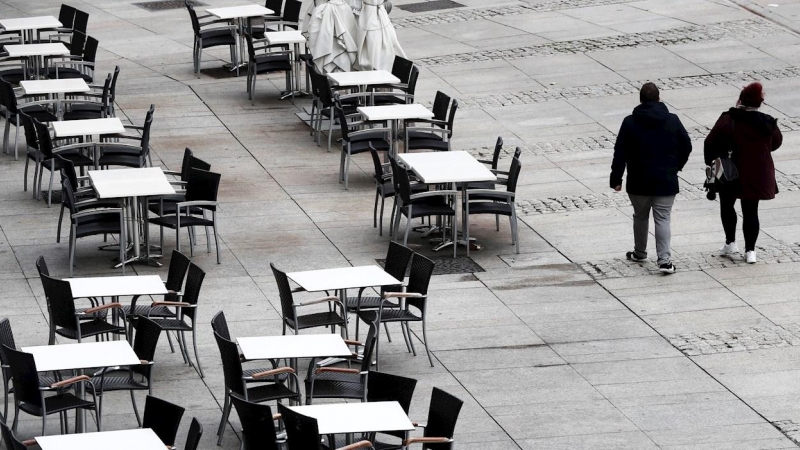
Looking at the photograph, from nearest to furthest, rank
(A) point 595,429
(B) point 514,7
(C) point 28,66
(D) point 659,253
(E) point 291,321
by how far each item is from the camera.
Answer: (A) point 595,429, (E) point 291,321, (D) point 659,253, (C) point 28,66, (B) point 514,7

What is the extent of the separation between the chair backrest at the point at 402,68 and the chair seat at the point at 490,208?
4.96 metres

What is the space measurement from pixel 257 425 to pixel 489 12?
757 inches

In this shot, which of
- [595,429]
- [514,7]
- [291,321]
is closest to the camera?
[595,429]

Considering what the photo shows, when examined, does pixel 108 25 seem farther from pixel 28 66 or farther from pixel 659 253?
pixel 659 253

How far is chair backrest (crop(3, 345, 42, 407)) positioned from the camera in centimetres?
1023

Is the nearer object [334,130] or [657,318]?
[657,318]

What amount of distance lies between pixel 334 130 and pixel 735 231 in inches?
291

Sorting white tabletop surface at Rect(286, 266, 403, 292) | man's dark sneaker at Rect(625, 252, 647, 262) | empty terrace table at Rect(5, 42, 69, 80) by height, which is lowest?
empty terrace table at Rect(5, 42, 69, 80)

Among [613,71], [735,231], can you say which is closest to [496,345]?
[735,231]

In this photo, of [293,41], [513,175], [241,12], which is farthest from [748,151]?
[241,12]

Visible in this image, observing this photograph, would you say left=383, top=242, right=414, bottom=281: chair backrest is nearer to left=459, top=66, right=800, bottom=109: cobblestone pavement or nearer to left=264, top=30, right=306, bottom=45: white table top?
left=459, top=66, right=800, bottom=109: cobblestone pavement

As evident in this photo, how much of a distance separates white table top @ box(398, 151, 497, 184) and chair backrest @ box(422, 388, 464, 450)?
584 cm

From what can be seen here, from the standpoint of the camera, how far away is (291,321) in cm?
1230

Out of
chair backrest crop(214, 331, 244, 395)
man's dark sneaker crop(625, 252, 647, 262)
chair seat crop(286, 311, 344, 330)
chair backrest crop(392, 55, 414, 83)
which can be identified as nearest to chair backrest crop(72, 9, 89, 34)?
chair backrest crop(392, 55, 414, 83)
